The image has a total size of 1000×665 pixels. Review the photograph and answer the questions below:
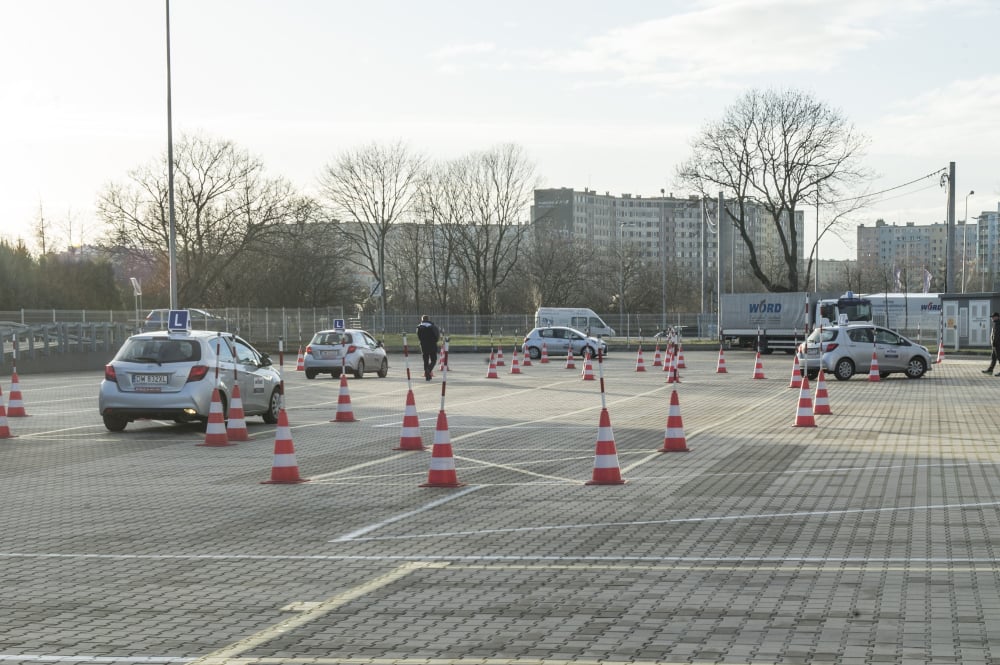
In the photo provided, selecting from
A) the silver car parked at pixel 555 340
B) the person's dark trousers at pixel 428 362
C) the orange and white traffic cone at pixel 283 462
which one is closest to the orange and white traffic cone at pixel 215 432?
the orange and white traffic cone at pixel 283 462

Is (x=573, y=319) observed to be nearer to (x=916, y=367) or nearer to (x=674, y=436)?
(x=916, y=367)

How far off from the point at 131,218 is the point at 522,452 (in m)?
57.5

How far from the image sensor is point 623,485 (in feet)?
40.6

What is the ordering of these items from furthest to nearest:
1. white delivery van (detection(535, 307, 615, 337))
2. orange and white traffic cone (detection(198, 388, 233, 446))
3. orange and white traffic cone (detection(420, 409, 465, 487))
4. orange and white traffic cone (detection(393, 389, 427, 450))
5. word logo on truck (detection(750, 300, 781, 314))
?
white delivery van (detection(535, 307, 615, 337)) < word logo on truck (detection(750, 300, 781, 314)) < orange and white traffic cone (detection(198, 388, 233, 446)) < orange and white traffic cone (detection(393, 389, 427, 450)) < orange and white traffic cone (detection(420, 409, 465, 487))

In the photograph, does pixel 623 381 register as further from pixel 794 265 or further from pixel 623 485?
pixel 794 265

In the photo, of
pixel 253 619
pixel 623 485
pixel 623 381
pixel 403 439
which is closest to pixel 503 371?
pixel 623 381

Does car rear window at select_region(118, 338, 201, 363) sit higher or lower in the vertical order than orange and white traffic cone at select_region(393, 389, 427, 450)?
higher

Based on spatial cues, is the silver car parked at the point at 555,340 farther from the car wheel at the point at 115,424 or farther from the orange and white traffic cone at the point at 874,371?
the car wheel at the point at 115,424

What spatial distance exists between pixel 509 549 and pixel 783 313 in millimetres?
51811

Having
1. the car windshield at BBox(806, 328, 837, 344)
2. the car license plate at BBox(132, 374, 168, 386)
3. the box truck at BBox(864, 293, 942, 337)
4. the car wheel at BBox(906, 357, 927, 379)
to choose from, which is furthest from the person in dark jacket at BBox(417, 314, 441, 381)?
the box truck at BBox(864, 293, 942, 337)

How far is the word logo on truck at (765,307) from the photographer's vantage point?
59.2 m

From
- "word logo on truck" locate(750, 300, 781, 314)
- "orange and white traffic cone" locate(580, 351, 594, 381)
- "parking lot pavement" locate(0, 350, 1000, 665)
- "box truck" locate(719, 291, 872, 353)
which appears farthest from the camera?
"word logo on truck" locate(750, 300, 781, 314)

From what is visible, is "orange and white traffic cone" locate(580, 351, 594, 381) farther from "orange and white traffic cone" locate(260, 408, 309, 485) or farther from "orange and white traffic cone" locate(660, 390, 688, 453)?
"orange and white traffic cone" locate(260, 408, 309, 485)

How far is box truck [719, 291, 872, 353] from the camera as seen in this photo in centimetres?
5803
